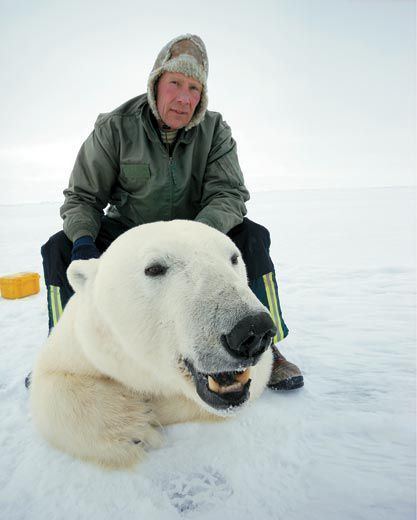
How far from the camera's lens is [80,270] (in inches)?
58.7

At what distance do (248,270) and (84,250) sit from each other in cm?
91

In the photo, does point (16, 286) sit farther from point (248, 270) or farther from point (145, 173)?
point (248, 270)

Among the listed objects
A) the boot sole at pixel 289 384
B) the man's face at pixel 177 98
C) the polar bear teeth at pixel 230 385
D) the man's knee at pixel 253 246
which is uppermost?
the man's face at pixel 177 98

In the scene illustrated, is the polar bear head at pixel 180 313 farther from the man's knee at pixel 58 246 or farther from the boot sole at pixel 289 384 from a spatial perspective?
the man's knee at pixel 58 246

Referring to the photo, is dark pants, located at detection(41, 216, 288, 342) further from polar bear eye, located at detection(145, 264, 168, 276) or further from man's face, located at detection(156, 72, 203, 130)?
polar bear eye, located at detection(145, 264, 168, 276)

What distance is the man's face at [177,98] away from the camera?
7.04 ft

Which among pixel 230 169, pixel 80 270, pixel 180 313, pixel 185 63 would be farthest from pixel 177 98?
pixel 180 313

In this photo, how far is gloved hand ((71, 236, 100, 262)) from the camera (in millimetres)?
1900

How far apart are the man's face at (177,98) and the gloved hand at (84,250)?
0.89 m

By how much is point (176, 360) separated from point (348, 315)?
2.18 meters

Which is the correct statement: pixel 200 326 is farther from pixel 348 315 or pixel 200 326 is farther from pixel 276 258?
pixel 276 258

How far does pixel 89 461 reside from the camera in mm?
1307

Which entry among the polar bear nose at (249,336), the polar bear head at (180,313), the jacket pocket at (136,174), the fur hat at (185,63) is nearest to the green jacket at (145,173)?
the jacket pocket at (136,174)

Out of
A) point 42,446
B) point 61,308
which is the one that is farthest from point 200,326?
point 61,308
